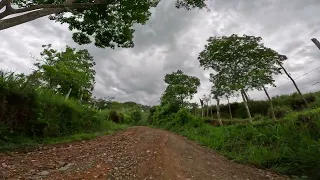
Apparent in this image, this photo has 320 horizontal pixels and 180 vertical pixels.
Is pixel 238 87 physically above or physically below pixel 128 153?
above

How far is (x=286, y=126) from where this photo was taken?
6.56 metres

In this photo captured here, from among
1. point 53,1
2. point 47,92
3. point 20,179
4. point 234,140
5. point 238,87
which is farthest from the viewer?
point 238,87

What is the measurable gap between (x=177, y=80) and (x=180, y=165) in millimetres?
23664

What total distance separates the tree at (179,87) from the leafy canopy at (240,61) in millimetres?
7712

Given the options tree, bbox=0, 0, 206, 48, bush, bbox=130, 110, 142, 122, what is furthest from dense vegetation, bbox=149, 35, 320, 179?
bush, bbox=130, 110, 142, 122

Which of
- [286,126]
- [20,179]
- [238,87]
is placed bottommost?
[20,179]

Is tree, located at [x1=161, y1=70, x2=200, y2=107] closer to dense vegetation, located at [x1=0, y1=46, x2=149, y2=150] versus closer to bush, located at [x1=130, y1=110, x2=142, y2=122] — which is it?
bush, located at [x1=130, y1=110, x2=142, y2=122]

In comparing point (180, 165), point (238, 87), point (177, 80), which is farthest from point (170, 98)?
point (180, 165)

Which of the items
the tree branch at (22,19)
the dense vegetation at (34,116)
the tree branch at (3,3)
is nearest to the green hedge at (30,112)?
the dense vegetation at (34,116)

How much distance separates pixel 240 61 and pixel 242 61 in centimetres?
14

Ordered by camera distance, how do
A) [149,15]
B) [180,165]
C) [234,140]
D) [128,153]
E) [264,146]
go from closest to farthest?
[180,165]
[128,153]
[264,146]
[149,15]
[234,140]

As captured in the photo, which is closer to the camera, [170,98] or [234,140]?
[234,140]

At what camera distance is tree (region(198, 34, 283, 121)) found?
16562 mm

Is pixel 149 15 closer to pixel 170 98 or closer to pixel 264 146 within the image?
pixel 264 146
